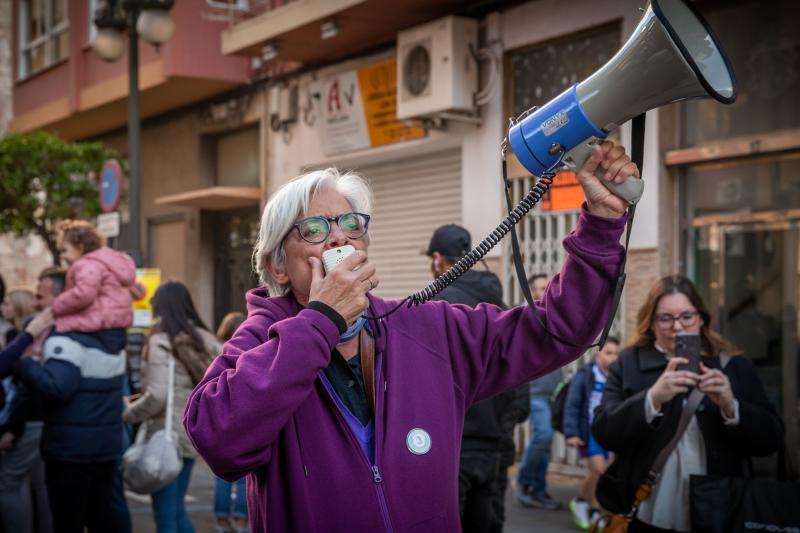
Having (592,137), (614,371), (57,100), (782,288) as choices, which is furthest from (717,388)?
(57,100)

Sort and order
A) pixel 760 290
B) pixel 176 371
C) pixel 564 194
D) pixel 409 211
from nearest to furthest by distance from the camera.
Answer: pixel 176 371
pixel 760 290
pixel 564 194
pixel 409 211

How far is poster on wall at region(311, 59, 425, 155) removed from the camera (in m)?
12.6

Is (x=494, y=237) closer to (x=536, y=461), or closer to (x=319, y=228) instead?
(x=319, y=228)

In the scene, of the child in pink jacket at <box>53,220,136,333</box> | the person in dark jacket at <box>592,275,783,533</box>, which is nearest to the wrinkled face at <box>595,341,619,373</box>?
the person in dark jacket at <box>592,275,783,533</box>

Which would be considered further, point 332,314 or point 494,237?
point 494,237

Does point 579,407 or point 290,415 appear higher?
point 290,415

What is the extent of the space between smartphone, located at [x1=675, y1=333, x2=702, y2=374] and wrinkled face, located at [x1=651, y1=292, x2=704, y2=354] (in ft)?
1.11

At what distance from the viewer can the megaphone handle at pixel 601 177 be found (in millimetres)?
2420

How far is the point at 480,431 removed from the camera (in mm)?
5059

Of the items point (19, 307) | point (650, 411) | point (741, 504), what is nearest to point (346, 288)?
point (650, 411)

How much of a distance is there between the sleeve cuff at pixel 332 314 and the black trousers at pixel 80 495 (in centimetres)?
394

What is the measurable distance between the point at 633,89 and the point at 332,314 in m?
0.86

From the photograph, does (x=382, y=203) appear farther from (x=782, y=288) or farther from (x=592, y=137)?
(x=592, y=137)

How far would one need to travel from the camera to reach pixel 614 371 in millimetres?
4668
